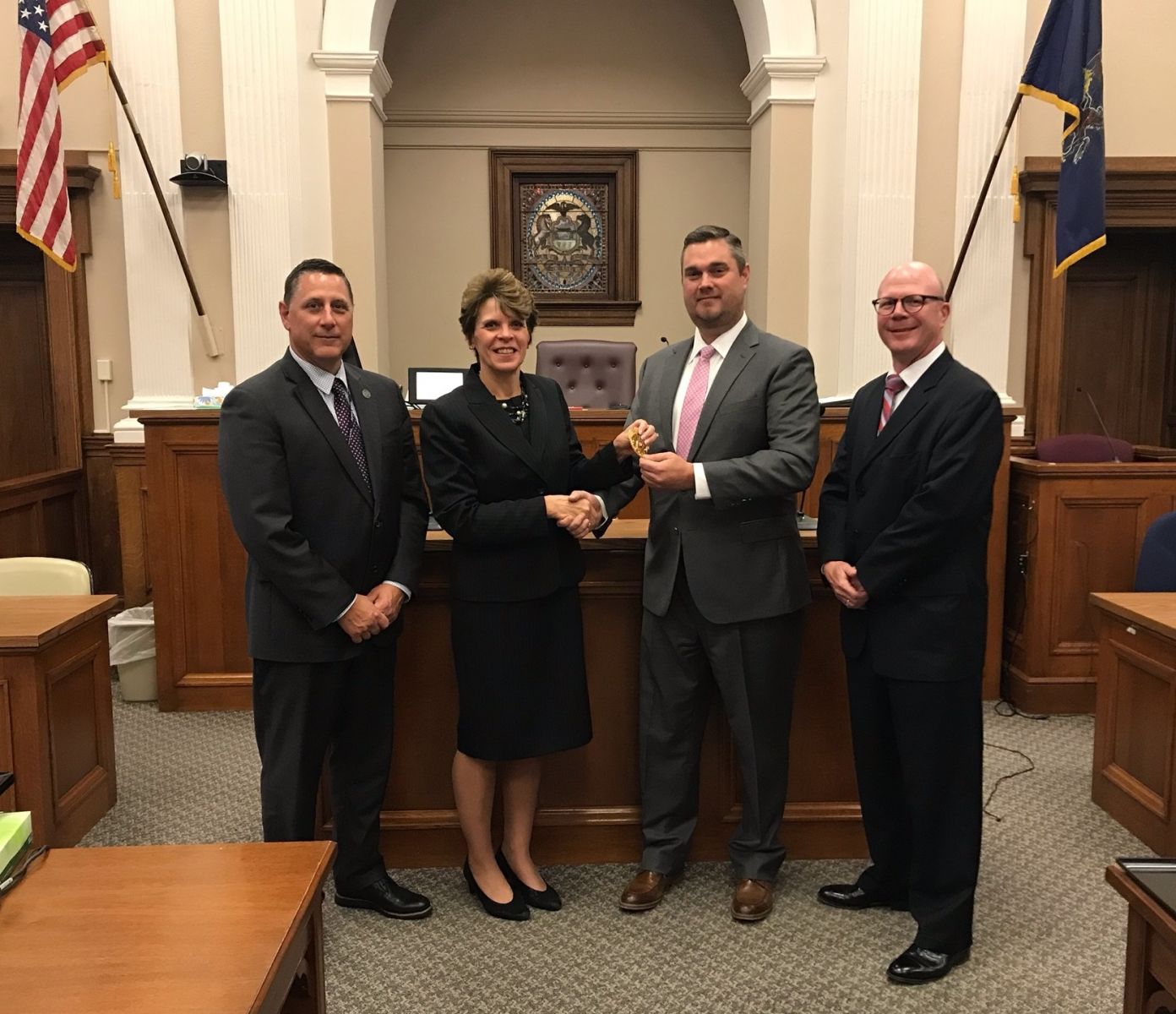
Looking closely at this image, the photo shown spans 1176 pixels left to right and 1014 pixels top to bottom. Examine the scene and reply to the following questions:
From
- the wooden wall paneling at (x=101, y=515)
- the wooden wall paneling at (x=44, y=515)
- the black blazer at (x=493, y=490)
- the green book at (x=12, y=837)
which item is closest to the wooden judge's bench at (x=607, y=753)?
the black blazer at (x=493, y=490)

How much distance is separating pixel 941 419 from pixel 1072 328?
4804 mm

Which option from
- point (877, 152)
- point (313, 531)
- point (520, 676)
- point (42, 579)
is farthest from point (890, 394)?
point (877, 152)

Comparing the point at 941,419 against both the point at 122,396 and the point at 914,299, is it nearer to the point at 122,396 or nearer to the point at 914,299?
the point at 914,299

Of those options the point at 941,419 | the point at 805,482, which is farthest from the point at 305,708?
the point at 941,419

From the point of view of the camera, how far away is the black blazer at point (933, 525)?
7.30 feet

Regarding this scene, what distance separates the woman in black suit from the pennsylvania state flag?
329 cm

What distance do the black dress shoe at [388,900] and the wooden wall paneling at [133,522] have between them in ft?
9.28

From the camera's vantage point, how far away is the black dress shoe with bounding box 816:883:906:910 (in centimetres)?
267

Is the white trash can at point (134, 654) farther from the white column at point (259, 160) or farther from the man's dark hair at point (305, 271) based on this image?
the man's dark hair at point (305, 271)

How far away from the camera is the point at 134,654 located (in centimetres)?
451

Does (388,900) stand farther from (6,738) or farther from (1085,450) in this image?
(1085,450)

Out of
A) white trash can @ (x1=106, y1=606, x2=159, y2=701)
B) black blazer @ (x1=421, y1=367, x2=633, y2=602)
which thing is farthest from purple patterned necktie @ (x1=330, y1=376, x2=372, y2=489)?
white trash can @ (x1=106, y1=606, x2=159, y2=701)

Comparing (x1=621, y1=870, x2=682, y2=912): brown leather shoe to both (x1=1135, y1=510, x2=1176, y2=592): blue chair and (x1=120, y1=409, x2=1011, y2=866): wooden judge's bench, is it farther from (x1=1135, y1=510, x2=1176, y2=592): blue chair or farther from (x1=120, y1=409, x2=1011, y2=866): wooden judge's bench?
(x1=1135, y1=510, x2=1176, y2=592): blue chair

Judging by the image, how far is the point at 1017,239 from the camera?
5.54 meters
